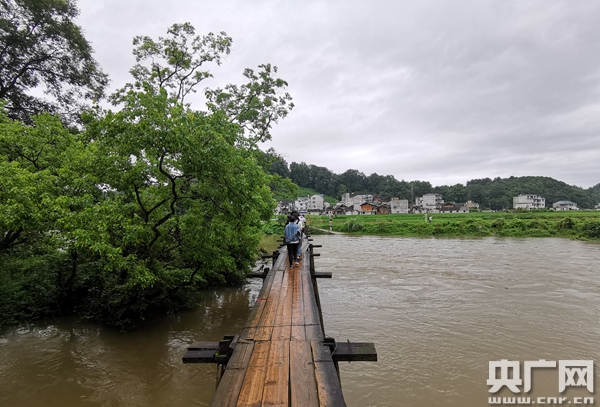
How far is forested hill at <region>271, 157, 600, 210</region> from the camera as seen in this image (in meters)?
91.2

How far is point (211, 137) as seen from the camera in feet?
21.4

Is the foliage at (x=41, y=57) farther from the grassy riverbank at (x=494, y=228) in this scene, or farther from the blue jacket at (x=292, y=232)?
the grassy riverbank at (x=494, y=228)

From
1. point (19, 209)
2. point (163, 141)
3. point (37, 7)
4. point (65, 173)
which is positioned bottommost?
point (19, 209)

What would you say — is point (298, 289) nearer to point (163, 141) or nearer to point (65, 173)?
point (163, 141)

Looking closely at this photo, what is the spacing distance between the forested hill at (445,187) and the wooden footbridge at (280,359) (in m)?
79.8

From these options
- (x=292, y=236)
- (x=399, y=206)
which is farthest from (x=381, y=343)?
(x=399, y=206)

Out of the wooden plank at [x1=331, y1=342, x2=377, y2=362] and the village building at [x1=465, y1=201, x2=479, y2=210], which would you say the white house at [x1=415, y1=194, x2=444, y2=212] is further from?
the wooden plank at [x1=331, y1=342, x2=377, y2=362]

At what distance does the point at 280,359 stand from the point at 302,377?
0.49m

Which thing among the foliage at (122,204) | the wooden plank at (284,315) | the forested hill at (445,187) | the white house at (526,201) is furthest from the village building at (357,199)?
the wooden plank at (284,315)

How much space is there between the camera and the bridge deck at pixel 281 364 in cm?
279

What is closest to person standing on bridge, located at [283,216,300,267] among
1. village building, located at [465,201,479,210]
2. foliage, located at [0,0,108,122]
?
foliage, located at [0,0,108,122]

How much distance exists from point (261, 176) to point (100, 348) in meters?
5.50

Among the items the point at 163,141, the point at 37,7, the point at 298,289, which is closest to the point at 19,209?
the point at 163,141

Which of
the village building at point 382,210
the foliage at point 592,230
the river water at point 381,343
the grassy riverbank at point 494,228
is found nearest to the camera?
the river water at point 381,343
